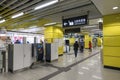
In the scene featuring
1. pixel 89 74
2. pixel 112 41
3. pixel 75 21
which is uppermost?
pixel 75 21

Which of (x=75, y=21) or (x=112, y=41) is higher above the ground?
(x=75, y=21)

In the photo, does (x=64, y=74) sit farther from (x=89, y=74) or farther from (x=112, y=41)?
(x=112, y=41)

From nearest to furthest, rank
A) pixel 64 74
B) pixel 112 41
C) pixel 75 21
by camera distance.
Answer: pixel 64 74
pixel 75 21
pixel 112 41

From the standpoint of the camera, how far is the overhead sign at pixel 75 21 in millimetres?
5412

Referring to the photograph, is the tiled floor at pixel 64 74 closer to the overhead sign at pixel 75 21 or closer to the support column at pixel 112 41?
the support column at pixel 112 41

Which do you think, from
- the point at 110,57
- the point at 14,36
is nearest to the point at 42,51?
the point at 110,57

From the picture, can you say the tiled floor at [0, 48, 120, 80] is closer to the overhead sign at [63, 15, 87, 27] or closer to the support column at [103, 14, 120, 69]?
the support column at [103, 14, 120, 69]

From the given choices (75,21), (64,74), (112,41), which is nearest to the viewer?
(64,74)

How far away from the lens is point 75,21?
571 cm

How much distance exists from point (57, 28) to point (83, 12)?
5.30 metres

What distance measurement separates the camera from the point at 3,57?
17.6 ft

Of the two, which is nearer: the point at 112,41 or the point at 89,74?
the point at 89,74

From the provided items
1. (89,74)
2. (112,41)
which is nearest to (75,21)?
(112,41)

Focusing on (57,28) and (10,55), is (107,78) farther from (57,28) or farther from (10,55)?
(57,28)
